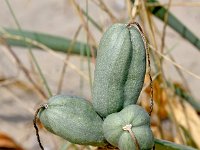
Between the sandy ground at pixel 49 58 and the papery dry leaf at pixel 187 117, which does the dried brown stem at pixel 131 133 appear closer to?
the papery dry leaf at pixel 187 117

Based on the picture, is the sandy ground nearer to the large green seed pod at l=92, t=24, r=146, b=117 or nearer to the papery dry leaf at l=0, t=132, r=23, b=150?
the papery dry leaf at l=0, t=132, r=23, b=150

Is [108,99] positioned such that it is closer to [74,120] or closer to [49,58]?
[74,120]

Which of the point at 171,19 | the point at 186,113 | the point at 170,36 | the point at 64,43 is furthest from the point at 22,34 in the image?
the point at 170,36

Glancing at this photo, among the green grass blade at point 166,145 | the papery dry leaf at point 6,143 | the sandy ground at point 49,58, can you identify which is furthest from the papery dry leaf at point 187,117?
the green grass blade at point 166,145

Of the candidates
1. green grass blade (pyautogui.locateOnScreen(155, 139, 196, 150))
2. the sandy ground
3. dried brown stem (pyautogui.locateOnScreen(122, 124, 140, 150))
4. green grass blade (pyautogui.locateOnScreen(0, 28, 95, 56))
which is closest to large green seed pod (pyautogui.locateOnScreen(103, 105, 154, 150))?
dried brown stem (pyautogui.locateOnScreen(122, 124, 140, 150))

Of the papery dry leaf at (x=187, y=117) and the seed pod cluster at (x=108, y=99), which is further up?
the papery dry leaf at (x=187, y=117)

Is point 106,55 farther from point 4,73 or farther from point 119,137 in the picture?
point 4,73

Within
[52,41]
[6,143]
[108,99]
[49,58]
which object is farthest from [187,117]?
[108,99]

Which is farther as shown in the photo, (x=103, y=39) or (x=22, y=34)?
(x=22, y=34)
